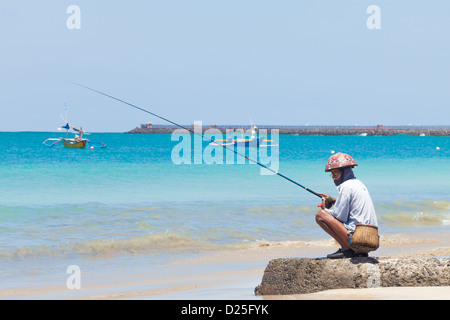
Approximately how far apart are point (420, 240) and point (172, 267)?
481cm

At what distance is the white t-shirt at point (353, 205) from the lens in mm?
5777

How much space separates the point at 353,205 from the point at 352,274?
67 cm

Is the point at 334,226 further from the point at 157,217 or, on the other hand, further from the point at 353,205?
the point at 157,217

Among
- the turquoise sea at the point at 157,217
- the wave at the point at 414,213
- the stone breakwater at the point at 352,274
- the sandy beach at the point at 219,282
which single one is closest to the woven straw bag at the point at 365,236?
the stone breakwater at the point at 352,274

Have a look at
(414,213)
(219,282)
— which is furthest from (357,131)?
(219,282)

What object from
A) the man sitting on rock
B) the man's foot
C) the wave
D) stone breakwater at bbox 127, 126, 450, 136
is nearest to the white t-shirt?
the man sitting on rock

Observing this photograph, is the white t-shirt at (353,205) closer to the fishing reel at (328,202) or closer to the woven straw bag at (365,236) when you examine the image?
the woven straw bag at (365,236)

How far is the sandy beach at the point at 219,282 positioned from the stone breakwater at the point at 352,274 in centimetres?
11

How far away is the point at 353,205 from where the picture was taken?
229 inches

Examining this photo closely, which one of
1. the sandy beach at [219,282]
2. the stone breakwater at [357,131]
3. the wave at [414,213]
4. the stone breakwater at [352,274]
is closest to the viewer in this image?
the sandy beach at [219,282]

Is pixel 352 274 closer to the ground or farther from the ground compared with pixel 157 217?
farther from the ground

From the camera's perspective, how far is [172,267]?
8867mm
